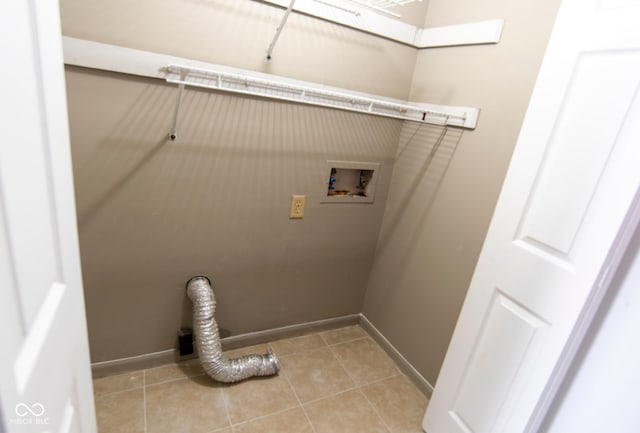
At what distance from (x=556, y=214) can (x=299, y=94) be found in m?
1.17

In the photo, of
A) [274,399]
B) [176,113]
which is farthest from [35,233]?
[274,399]

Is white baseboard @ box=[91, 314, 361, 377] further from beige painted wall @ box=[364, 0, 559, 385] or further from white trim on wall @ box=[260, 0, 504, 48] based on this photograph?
white trim on wall @ box=[260, 0, 504, 48]

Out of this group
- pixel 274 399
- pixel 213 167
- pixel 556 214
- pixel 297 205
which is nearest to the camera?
pixel 556 214

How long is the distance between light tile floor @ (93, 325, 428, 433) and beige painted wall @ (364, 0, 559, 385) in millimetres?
252

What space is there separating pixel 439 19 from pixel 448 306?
58.8 inches

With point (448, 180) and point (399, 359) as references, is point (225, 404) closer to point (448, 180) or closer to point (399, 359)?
point (399, 359)

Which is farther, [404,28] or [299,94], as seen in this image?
[404,28]

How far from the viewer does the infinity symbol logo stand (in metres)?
0.45

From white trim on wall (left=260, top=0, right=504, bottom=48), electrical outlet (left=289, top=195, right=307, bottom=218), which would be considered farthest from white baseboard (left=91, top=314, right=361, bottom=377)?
white trim on wall (left=260, top=0, right=504, bottom=48)

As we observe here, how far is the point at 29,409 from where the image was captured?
486mm

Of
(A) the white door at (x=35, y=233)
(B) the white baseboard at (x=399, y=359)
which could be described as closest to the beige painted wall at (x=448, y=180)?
(B) the white baseboard at (x=399, y=359)

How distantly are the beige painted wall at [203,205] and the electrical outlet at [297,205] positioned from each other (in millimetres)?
35

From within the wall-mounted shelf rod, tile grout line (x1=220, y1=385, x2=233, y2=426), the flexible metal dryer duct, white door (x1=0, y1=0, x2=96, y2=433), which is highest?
the wall-mounted shelf rod

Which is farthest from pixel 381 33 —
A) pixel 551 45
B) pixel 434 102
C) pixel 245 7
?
pixel 551 45
